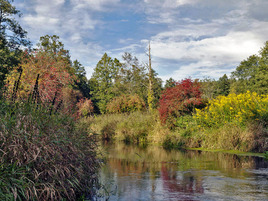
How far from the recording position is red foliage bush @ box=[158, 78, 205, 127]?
20.1m

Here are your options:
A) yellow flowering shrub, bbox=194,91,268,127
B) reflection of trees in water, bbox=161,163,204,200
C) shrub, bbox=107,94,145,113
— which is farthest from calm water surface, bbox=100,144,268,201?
shrub, bbox=107,94,145,113

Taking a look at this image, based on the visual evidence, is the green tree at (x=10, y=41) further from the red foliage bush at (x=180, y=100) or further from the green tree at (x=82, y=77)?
the green tree at (x=82, y=77)

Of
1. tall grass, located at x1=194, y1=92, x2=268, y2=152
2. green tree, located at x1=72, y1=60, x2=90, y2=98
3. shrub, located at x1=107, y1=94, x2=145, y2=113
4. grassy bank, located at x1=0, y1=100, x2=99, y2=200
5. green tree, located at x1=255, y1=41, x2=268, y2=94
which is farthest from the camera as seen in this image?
green tree, located at x1=72, y1=60, x2=90, y2=98

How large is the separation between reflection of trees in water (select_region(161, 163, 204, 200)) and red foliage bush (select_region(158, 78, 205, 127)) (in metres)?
9.78

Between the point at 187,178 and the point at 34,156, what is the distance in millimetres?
5705

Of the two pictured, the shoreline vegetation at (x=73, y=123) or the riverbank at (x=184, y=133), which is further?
the riverbank at (x=184, y=133)

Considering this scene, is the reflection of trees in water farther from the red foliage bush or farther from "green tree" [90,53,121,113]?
"green tree" [90,53,121,113]

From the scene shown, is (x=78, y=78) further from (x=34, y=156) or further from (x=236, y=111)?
(x=34, y=156)

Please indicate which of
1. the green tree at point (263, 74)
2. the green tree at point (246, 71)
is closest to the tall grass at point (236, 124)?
the green tree at point (263, 74)

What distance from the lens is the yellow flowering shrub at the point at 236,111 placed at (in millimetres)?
16406

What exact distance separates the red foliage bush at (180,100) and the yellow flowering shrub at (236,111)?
1208 mm

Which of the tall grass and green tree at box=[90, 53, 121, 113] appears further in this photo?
green tree at box=[90, 53, 121, 113]

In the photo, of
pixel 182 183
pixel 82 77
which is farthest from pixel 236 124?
pixel 82 77

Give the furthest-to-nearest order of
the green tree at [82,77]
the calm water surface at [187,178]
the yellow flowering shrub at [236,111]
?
the green tree at [82,77]
the yellow flowering shrub at [236,111]
the calm water surface at [187,178]
